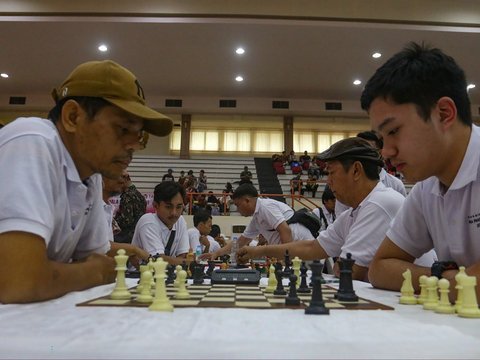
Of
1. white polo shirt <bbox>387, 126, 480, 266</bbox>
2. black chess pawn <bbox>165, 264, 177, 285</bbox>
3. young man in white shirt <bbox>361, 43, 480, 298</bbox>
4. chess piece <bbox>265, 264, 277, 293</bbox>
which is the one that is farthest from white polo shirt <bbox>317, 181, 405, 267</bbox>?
black chess pawn <bbox>165, 264, 177, 285</bbox>

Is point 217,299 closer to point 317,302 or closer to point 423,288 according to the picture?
point 317,302

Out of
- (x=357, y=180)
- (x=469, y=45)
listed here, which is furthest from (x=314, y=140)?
(x=357, y=180)

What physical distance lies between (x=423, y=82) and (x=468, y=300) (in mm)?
650

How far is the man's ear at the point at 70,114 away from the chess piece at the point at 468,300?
1.16 m

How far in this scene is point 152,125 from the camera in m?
1.41

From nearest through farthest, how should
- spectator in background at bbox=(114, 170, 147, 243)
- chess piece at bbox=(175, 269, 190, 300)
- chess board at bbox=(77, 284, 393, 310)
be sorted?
chess board at bbox=(77, 284, 393, 310), chess piece at bbox=(175, 269, 190, 300), spectator in background at bbox=(114, 170, 147, 243)

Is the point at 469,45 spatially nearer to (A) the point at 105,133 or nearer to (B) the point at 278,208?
(B) the point at 278,208

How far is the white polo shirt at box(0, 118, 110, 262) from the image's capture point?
109 cm

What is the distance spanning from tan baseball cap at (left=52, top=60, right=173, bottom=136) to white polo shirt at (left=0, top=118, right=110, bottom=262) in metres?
A: 0.16

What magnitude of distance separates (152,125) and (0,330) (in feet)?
2.67

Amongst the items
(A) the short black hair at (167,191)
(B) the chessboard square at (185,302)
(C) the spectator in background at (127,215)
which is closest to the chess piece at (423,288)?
(B) the chessboard square at (185,302)

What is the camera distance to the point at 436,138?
129cm

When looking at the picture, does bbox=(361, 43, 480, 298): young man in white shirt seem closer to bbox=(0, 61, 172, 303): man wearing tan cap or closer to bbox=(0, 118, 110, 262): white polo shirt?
bbox=(0, 61, 172, 303): man wearing tan cap

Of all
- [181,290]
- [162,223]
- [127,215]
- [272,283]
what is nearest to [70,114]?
[181,290]
